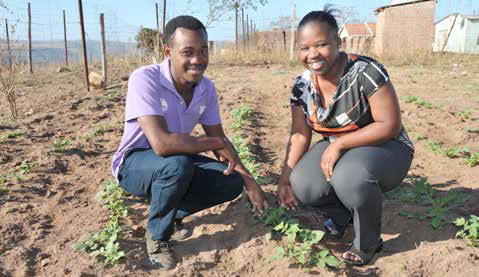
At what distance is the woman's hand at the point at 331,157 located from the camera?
2227mm

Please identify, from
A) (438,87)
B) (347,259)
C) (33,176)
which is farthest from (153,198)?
(438,87)

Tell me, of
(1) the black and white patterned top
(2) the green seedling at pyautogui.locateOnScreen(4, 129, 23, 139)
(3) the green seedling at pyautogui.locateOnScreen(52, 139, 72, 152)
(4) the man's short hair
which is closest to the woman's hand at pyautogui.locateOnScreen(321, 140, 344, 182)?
(1) the black and white patterned top

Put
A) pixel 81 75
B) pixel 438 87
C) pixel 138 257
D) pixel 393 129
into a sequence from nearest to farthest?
1. pixel 393 129
2. pixel 138 257
3. pixel 438 87
4. pixel 81 75

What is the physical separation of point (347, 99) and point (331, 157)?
1.04ft

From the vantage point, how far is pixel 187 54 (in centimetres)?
232

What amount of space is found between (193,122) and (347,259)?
1.16m

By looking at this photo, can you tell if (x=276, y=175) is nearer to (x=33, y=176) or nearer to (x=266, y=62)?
(x=33, y=176)

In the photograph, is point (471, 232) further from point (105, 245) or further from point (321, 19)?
point (105, 245)

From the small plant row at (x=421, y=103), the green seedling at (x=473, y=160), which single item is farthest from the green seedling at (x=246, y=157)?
the small plant row at (x=421, y=103)

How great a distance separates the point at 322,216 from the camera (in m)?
2.85

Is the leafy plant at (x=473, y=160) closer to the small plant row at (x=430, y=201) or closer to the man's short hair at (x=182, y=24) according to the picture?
the small plant row at (x=430, y=201)

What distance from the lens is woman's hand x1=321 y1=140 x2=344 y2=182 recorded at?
7.30ft

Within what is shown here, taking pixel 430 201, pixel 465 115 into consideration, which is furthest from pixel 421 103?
pixel 430 201

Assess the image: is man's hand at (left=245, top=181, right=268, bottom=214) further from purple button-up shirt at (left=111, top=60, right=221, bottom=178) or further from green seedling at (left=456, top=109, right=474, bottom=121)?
green seedling at (left=456, top=109, right=474, bottom=121)
